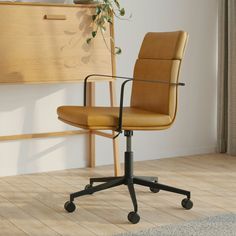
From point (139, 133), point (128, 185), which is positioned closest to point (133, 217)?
point (128, 185)

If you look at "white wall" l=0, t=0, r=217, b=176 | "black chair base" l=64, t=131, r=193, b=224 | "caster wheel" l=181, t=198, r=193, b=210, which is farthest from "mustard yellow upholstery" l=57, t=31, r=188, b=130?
"white wall" l=0, t=0, r=217, b=176

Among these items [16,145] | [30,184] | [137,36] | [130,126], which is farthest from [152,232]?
[137,36]

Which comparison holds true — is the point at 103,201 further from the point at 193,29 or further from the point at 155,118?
the point at 193,29

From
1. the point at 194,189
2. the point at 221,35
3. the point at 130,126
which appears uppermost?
the point at 221,35

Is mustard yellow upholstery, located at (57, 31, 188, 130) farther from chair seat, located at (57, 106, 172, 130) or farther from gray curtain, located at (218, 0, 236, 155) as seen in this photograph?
gray curtain, located at (218, 0, 236, 155)

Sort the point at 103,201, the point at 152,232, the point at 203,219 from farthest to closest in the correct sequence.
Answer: the point at 103,201 → the point at 203,219 → the point at 152,232

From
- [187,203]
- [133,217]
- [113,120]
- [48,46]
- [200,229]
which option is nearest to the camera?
[200,229]

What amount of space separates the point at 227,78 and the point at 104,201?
1916 millimetres

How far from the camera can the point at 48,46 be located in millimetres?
3922

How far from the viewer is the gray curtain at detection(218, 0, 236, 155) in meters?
4.79

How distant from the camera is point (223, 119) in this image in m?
Answer: 4.99

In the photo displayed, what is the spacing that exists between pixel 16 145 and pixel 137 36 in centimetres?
126

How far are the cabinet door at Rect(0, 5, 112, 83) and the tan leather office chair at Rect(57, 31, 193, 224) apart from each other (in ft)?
1.47

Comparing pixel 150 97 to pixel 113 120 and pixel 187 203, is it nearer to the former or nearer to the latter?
pixel 113 120
